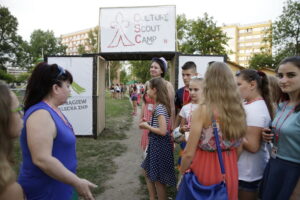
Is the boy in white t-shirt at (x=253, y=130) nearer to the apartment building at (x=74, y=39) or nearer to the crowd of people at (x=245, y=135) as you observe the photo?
the crowd of people at (x=245, y=135)

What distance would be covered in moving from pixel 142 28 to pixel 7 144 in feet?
20.0

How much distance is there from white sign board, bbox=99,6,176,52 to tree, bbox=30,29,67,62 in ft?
222

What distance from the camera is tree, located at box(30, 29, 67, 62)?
67750mm

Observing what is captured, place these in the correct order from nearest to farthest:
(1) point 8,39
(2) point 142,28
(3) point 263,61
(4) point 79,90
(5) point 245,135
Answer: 1. (5) point 245,135
2. (2) point 142,28
3. (4) point 79,90
4. (3) point 263,61
5. (1) point 8,39

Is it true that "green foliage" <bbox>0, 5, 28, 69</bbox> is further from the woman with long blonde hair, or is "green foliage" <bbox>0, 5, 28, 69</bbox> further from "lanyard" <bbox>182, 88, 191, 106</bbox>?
the woman with long blonde hair

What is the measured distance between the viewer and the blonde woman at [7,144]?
1.13m

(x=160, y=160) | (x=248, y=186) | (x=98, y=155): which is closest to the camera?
(x=248, y=186)

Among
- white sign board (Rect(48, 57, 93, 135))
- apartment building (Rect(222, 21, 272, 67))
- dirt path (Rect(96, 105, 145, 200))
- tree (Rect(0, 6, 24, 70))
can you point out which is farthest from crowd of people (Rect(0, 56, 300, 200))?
apartment building (Rect(222, 21, 272, 67))

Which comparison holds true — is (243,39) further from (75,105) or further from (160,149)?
(160,149)

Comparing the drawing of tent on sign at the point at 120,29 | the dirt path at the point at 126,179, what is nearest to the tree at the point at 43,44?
the drawing of tent on sign at the point at 120,29

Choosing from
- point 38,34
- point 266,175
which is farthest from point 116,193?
point 38,34

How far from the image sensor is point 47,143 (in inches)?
60.3

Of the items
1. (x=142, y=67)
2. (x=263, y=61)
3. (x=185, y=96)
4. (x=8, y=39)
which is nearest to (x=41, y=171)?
(x=185, y=96)

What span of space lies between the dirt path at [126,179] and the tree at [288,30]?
29427 millimetres
